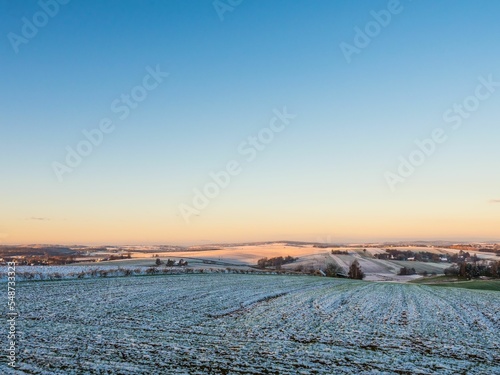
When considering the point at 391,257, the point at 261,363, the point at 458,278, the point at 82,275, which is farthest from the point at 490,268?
the point at 261,363

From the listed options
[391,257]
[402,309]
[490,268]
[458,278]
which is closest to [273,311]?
[402,309]

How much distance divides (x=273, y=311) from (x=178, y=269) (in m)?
37.7

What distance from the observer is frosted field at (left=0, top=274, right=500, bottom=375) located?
12.4 m

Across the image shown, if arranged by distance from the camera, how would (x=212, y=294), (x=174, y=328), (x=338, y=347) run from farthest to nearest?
(x=212, y=294)
(x=174, y=328)
(x=338, y=347)

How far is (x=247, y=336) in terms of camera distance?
53.9ft

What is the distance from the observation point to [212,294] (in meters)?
31.4

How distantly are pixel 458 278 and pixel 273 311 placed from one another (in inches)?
3083

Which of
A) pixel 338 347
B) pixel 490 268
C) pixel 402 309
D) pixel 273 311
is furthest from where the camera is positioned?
pixel 490 268

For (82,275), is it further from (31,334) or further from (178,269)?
(31,334)

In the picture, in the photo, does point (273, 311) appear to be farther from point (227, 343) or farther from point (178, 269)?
point (178, 269)

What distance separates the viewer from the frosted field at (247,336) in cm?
1238

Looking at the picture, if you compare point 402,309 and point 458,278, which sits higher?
point 402,309

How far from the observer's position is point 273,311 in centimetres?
2334

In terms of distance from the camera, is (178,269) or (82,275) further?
(178,269)
